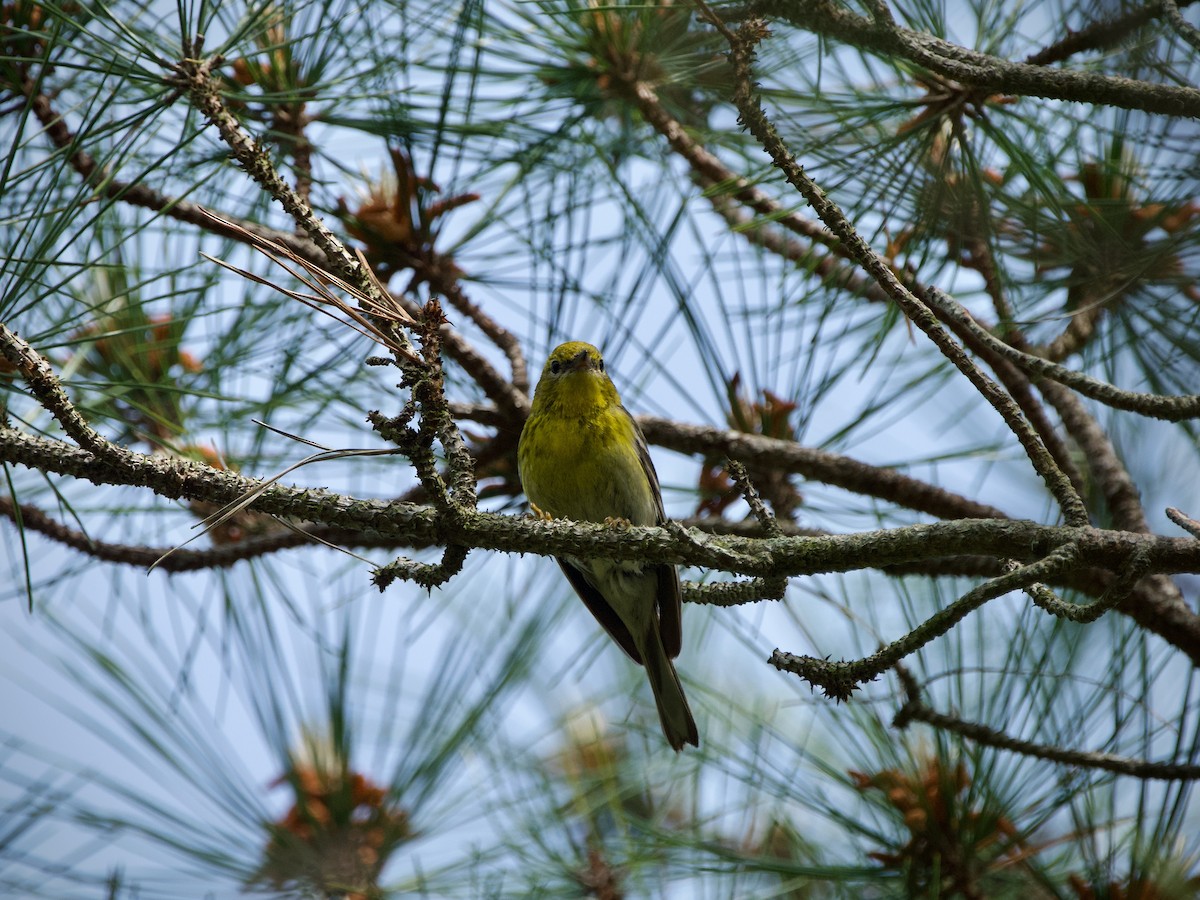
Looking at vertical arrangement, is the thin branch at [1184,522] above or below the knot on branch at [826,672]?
above

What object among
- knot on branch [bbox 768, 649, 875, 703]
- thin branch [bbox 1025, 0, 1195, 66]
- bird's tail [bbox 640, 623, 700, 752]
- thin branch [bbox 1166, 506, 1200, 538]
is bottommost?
knot on branch [bbox 768, 649, 875, 703]

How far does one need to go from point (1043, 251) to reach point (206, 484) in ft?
7.39

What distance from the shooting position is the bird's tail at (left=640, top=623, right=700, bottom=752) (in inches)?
125

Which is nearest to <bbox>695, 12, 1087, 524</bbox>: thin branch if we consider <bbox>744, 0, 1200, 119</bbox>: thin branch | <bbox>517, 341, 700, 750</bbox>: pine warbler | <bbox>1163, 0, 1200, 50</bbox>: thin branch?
<bbox>744, 0, 1200, 119</bbox>: thin branch

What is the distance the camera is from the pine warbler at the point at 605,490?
3.12m

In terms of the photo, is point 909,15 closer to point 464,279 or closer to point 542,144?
point 542,144

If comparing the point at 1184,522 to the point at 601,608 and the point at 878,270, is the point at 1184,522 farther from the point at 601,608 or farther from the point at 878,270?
the point at 601,608

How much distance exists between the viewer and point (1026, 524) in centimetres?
174

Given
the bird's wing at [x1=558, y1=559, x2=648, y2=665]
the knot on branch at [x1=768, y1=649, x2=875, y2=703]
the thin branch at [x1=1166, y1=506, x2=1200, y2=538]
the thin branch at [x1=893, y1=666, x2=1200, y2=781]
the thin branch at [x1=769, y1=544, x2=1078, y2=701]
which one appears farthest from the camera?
the bird's wing at [x1=558, y1=559, x2=648, y2=665]

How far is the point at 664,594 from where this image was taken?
3.47 m

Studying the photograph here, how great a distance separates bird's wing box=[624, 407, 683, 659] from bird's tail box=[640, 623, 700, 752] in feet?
0.16

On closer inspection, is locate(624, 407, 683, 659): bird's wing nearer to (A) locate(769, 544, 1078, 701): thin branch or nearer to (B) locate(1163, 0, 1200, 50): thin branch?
(A) locate(769, 544, 1078, 701): thin branch

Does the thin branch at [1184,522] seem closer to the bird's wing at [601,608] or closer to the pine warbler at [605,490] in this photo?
the pine warbler at [605,490]

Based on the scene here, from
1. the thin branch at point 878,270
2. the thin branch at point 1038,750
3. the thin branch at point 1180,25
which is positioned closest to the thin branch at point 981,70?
the thin branch at point 1180,25
